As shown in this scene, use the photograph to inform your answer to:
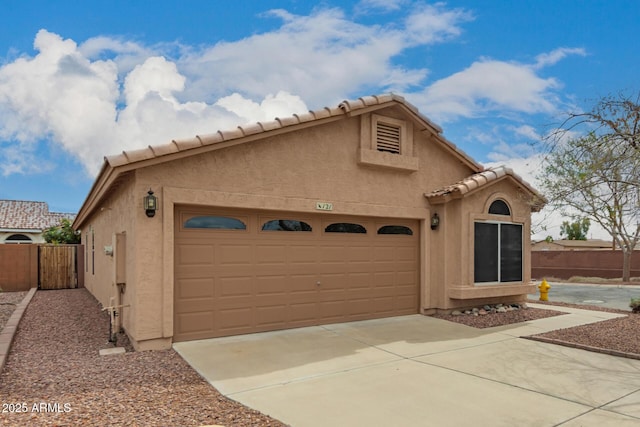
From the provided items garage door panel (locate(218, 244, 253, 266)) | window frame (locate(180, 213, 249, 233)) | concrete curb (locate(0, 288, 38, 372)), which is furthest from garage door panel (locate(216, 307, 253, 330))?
concrete curb (locate(0, 288, 38, 372))

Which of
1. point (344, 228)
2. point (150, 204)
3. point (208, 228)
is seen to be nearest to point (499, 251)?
point (344, 228)

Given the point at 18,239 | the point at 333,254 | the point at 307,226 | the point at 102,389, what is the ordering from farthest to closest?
the point at 18,239
the point at 333,254
the point at 307,226
the point at 102,389

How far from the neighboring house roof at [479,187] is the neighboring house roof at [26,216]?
2914 cm

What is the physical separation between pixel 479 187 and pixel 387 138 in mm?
2641

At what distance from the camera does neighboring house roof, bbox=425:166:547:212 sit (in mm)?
10834

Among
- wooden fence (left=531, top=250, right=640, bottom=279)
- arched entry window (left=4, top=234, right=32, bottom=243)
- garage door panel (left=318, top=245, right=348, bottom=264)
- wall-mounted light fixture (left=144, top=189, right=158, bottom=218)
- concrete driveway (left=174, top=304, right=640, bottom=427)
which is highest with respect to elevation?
wall-mounted light fixture (left=144, top=189, right=158, bottom=218)

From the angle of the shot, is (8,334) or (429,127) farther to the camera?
(429,127)

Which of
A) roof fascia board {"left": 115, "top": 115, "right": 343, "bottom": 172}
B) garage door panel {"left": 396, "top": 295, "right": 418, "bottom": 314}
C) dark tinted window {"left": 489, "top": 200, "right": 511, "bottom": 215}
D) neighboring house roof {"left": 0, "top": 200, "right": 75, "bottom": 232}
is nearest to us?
roof fascia board {"left": 115, "top": 115, "right": 343, "bottom": 172}

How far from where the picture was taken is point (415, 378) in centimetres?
625

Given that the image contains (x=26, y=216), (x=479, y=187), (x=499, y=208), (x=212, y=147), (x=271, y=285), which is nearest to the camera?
(x=212, y=147)

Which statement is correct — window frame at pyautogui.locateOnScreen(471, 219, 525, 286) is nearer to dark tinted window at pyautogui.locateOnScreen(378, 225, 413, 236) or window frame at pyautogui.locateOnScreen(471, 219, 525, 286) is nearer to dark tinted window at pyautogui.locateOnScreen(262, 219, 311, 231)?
dark tinted window at pyautogui.locateOnScreen(378, 225, 413, 236)

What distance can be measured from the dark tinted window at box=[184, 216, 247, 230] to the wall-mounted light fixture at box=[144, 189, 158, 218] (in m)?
0.81

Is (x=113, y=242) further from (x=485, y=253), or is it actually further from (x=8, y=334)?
(x=485, y=253)

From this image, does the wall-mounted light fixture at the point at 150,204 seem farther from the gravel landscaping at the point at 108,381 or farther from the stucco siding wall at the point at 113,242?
the gravel landscaping at the point at 108,381
